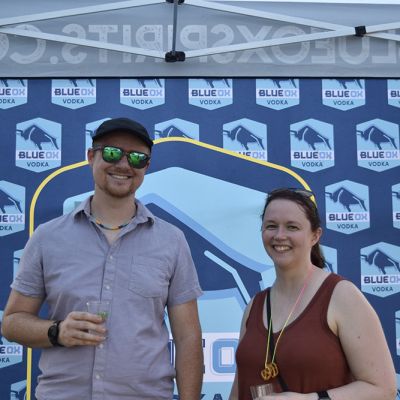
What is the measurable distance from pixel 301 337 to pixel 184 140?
164 centimetres

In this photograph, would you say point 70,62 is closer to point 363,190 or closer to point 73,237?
point 73,237

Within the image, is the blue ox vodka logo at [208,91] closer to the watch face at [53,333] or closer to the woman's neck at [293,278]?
the woman's neck at [293,278]

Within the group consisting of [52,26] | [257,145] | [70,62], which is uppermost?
[52,26]

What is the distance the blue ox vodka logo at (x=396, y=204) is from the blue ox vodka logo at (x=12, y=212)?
1.98m

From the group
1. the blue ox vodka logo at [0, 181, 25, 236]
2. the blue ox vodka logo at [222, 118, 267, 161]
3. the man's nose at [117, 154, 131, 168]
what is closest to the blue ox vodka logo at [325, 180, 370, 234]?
the blue ox vodka logo at [222, 118, 267, 161]

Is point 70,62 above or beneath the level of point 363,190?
above

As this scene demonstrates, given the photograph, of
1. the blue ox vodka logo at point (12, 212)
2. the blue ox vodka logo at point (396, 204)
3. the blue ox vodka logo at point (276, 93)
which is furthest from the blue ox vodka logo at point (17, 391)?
the blue ox vodka logo at point (396, 204)

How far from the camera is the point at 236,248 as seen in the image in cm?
284

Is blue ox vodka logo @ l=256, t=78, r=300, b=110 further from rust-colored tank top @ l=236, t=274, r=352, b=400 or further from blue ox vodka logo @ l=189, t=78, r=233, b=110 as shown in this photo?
rust-colored tank top @ l=236, t=274, r=352, b=400

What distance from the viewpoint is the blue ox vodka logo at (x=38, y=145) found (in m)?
2.83

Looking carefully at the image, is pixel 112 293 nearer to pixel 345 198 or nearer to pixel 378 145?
pixel 345 198

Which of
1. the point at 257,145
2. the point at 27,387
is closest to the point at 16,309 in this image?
the point at 27,387

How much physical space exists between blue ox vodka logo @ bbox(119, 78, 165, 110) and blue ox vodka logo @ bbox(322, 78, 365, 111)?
90 centimetres

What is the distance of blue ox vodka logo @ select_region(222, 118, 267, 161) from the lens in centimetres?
290
